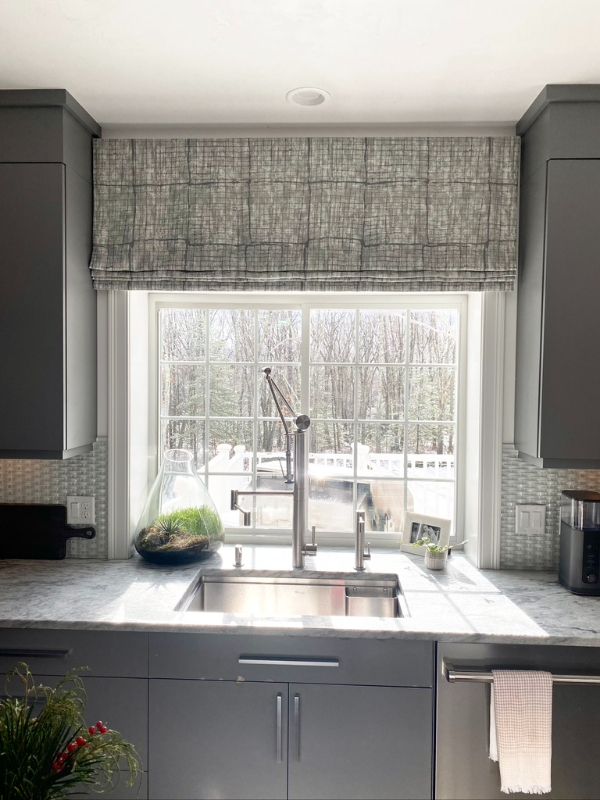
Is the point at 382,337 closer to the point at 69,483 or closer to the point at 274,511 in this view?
the point at 274,511

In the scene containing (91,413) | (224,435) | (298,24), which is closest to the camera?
(298,24)

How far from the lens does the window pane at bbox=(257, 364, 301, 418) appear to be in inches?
101

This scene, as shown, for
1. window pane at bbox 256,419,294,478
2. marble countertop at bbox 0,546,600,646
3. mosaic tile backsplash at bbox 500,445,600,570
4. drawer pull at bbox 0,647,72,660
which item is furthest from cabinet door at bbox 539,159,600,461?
drawer pull at bbox 0,647,72,660

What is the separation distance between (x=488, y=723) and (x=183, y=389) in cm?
163

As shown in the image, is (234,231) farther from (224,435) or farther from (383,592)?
(383,592)

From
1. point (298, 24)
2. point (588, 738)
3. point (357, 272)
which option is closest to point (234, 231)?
point (357, 272)

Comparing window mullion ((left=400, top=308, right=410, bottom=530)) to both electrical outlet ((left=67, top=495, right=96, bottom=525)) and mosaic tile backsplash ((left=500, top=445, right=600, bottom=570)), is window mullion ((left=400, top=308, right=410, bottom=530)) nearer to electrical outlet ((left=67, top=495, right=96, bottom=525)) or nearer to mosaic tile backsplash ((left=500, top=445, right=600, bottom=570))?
mosaic tile backsplash ((left=500, top=445, right=600, bottom=570))

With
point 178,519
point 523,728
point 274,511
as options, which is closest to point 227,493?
point 274,511

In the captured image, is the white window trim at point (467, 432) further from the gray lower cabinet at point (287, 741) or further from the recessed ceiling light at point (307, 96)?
the recessed ceiling light at point (307, 96)

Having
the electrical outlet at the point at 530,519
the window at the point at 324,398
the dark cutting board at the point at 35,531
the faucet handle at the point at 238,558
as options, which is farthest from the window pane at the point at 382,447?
the dark cutting board at the point at 35,531

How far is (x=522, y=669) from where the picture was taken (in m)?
1.72

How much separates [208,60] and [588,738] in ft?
7.19

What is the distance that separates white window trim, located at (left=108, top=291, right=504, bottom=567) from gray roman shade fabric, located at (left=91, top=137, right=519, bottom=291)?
152 mm

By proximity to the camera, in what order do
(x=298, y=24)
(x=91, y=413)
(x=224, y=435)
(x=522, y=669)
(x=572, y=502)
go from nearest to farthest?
(x=298, y=24)
(x=522, y=669)
(x=572, y=502)
(x=91, y=413)
(x=224, y=435)
